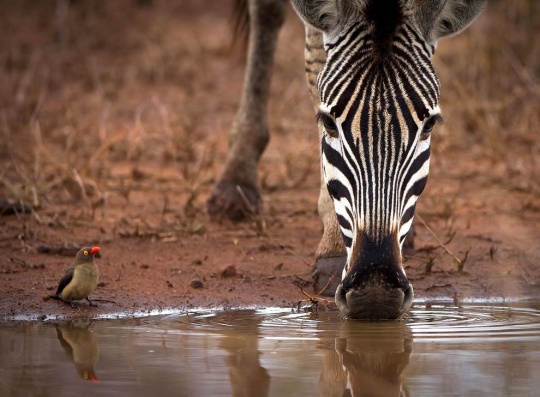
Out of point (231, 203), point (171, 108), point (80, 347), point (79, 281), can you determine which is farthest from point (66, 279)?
point (171, 108)

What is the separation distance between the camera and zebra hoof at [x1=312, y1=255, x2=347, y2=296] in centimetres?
528

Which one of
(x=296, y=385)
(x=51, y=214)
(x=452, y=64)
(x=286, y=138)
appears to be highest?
(x=452, y=64)

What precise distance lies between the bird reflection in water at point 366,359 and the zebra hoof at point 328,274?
24.3 inches

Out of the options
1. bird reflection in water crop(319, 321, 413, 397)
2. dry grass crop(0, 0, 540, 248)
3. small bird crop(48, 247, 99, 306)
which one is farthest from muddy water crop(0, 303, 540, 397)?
dry grass crop(0, 0, 540, 248)

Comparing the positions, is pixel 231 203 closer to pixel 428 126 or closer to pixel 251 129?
pixel 251 129

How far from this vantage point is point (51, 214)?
7.17 metres

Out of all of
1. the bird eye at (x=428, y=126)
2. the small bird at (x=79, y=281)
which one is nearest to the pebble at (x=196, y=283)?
the small bird at (x=79, y=281)

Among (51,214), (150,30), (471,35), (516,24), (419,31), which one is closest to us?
(419,31)

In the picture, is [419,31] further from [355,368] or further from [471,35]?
[471,35]

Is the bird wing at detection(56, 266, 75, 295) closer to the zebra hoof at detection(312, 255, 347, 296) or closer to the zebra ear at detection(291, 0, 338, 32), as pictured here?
the zebra hoof at detection(312, 255, 347, 296)

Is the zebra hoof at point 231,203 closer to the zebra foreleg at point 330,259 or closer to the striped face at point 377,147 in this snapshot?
the zebra foreleg at point 330,259

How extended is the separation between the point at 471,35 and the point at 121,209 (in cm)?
485

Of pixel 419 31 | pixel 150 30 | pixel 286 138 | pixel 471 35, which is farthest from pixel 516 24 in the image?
pixel 419 31

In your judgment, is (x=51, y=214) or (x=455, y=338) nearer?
(x=455, y=338)
